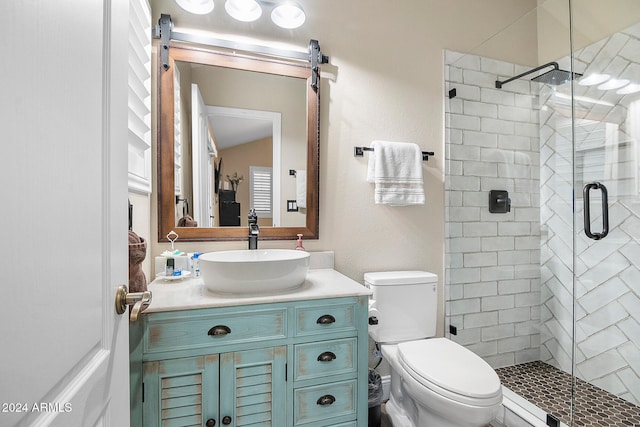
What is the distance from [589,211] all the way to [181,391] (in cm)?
239

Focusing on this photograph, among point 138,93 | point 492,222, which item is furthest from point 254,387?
point 492,222

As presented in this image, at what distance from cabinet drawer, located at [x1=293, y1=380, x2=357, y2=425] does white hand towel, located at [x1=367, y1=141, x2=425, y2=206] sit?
1050mm

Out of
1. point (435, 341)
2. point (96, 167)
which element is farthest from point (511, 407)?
point (96, 167)

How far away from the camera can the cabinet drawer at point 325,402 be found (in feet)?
4.29

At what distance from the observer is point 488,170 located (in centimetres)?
217

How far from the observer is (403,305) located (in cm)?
180

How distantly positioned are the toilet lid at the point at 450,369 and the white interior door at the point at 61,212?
1148mm

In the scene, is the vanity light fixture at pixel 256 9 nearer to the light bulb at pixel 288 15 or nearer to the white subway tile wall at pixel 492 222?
the light bulb at pixel 288 15

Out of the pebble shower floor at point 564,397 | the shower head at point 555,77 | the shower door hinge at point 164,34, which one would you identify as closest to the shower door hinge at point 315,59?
the shower door hinge at point 164,34

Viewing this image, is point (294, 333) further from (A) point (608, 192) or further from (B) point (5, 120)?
(A) point (608, 192)

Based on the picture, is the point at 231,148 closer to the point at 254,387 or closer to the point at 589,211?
the point at 254,387

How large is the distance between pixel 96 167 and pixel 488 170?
227 centimetres

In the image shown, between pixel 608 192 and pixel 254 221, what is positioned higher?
pixel 608 192

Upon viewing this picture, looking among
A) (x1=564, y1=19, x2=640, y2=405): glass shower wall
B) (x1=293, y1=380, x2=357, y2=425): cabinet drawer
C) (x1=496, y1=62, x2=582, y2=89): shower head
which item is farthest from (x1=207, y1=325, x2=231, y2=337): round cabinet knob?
(x1=496, y1=62, x2=582, y2=89): shower head
